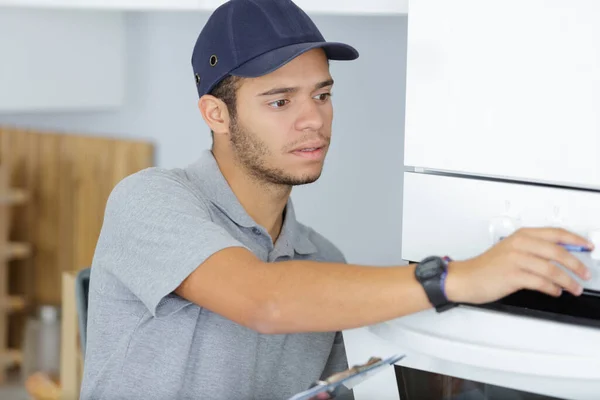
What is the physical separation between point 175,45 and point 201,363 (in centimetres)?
122

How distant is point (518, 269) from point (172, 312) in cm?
46

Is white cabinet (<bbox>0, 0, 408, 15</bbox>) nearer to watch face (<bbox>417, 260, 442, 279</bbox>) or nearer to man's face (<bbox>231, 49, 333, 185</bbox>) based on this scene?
A: man's face (<bbox>231, 49, 333, 185</bbox>)

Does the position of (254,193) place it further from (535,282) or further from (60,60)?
(60,60)

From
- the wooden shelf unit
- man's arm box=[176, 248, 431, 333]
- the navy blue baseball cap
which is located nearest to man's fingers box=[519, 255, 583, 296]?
man's arm box=[176, 248, 431, 333]

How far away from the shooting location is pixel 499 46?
1000 mm

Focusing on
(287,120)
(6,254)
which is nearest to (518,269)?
(287,120)

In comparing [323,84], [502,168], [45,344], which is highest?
[323,84]

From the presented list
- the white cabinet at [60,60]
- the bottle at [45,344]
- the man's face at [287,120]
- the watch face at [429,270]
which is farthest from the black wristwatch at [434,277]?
the bottle at [45,344]

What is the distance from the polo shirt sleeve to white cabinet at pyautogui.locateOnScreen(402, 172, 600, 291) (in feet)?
0.75

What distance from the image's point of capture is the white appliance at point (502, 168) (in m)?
0.92

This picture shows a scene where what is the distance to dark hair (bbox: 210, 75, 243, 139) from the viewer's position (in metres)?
1.20

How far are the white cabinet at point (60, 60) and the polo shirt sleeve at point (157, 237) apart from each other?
3.40 feet

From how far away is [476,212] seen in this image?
1.04 m

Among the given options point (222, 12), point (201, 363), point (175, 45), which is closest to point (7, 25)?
point (175, 45)
